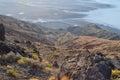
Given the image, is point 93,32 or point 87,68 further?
point 93,32

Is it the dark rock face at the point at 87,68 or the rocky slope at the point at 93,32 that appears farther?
the rocky slope at the point at 93,32

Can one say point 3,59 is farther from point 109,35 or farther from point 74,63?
point 109,35

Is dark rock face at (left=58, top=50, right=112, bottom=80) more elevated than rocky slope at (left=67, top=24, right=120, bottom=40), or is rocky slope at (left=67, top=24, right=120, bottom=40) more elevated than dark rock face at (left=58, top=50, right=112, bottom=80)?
dark rock face at (left=58, top=50, right=112, bottom=80)

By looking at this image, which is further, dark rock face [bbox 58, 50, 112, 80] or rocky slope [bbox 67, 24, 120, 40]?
rocky slope [bbox 67, 24, 120, 40]

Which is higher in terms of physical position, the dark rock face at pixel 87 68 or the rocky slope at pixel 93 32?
the dark rock face at pixel 87 68

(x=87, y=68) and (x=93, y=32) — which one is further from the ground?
(x=87, y=68)

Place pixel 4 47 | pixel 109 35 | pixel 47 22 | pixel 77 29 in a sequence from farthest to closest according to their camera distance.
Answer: pixel 47 22 → pixel 77 29 → pixel 109 35 → pixel 4 47

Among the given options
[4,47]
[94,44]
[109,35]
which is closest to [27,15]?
[109,35]

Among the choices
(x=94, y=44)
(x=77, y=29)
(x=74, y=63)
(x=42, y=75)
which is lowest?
(x=77, y=29)
